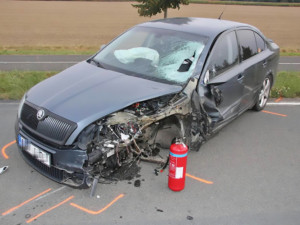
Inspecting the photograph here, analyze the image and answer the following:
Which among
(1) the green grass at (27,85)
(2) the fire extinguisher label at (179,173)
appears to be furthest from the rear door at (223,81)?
(1) the green grass at (27,85)

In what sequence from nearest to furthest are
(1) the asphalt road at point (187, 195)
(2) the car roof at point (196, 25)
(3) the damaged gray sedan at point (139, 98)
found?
(1) the asphalt road at point (187, 195)
(3) the damaged gray sedan at point (139, 98)
(2) the car roof at point (196, 25)

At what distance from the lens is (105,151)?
335cm

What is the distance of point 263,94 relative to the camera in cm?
601

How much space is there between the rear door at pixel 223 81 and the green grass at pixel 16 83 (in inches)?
155

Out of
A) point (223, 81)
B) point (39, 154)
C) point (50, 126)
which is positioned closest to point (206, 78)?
point (223, 81)

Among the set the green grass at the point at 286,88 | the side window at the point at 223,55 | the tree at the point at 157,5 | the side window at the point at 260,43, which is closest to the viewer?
the side window at the point at 223,55

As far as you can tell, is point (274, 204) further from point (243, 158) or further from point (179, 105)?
point (179, 105)

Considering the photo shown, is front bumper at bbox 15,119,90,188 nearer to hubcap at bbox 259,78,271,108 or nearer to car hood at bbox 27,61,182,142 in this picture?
car hood at bbox 27,61,182,142

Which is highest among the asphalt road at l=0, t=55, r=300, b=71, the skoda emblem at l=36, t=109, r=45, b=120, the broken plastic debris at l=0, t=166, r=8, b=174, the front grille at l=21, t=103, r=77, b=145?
the skoda emblem at l=36, t=109, r=45, b=120

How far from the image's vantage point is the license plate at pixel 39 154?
3.31 meters

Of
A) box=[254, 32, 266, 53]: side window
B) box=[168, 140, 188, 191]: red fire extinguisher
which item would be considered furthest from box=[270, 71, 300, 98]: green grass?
box=[168, 140, 188, 191]: red fire extinguisher

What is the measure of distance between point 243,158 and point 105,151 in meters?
2.04

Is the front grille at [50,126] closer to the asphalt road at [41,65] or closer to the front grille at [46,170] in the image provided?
the front grille at [46,170]

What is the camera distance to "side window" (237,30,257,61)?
5.04m
